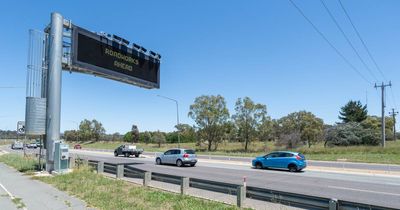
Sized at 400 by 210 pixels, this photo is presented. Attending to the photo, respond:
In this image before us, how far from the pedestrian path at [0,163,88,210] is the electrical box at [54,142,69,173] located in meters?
4.76

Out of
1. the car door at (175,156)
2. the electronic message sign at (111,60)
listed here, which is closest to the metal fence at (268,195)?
the electronic message sign at (111,60)

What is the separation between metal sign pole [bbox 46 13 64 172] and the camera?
20.6 meters

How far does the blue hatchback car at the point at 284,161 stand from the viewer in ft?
82.3

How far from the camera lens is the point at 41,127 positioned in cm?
2066

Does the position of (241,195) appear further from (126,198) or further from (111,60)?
(111,60)

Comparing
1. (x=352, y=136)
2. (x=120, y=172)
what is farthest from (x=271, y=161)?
(x=352, y=136)

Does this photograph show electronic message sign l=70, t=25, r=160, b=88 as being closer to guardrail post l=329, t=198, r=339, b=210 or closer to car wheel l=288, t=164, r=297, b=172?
car wheel l=288, t=164, r=297, b=172

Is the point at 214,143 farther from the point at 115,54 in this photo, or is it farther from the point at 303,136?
the point at 115,54

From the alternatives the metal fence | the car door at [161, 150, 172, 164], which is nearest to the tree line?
the car door at [161, 150, 172, 164]

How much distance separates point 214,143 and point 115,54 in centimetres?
4234

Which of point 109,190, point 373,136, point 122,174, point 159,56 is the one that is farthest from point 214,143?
point 109,190

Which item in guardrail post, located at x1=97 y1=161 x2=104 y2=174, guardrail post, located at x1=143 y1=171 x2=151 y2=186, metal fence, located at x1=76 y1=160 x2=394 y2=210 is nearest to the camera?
metal fence, located at x1=76 y1=160 x2=394 y2=210

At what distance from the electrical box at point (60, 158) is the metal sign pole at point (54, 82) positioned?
570mm

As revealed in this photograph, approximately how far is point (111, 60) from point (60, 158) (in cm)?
768
